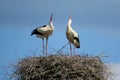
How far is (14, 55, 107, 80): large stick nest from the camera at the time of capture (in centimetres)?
1266

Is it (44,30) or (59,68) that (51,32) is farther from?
(59,68)

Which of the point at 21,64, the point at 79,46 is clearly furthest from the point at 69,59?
the point at 79,46

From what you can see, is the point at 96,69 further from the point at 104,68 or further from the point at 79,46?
the point at 79,46

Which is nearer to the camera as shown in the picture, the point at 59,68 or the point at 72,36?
the point at 59,68

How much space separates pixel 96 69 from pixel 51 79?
121 centimetres

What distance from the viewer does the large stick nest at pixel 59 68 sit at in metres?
12.7

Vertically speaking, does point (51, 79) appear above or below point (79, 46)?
below

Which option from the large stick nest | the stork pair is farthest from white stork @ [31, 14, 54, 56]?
the large stick nest

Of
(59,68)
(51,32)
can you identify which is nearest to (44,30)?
(51,32)

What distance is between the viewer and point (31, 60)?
1311 cm

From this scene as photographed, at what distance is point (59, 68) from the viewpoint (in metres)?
12.7

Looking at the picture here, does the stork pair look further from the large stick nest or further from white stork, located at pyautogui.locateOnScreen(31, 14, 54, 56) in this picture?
the large stick nest

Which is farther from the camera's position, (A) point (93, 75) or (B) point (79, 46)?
(B) point (79, 46)

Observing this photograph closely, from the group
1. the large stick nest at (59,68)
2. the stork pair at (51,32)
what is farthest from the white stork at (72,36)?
the large stick nest at (59,68)
